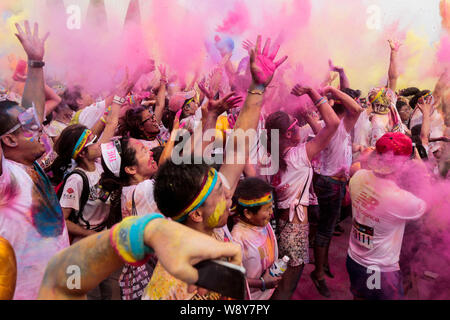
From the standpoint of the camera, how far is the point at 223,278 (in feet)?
2.72

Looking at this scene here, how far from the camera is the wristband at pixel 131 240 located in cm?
88

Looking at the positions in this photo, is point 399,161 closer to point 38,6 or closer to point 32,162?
point 32,162

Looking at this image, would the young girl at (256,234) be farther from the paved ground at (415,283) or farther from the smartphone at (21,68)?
the smartphone at (21,68)

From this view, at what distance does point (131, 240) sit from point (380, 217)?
2027 millimetres

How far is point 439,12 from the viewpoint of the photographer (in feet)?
13.1

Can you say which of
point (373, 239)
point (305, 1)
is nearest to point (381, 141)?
point (373, 239)

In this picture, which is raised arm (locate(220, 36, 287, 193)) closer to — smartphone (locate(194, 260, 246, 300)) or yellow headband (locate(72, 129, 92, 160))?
smartphone (locate(194, 260, 246, 300))

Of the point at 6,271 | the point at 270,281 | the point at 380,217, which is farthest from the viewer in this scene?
the point at 380,217

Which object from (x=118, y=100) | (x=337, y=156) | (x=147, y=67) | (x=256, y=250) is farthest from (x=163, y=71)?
(x=256, y=250)

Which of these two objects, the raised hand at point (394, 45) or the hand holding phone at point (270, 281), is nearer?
the hand holding phone at point (270, 281)

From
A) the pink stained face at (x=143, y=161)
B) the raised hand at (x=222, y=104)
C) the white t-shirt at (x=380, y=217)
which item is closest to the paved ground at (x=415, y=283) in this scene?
the white t-shirt at (x=380, y=217)

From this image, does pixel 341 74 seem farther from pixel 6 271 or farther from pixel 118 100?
pixel 6 271

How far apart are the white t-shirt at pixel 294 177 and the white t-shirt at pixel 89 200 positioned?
1572 mm

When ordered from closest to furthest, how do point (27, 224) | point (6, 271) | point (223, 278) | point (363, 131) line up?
point (223, 278)
point (6, 271)
point (27, 224)
point (363, 131)
